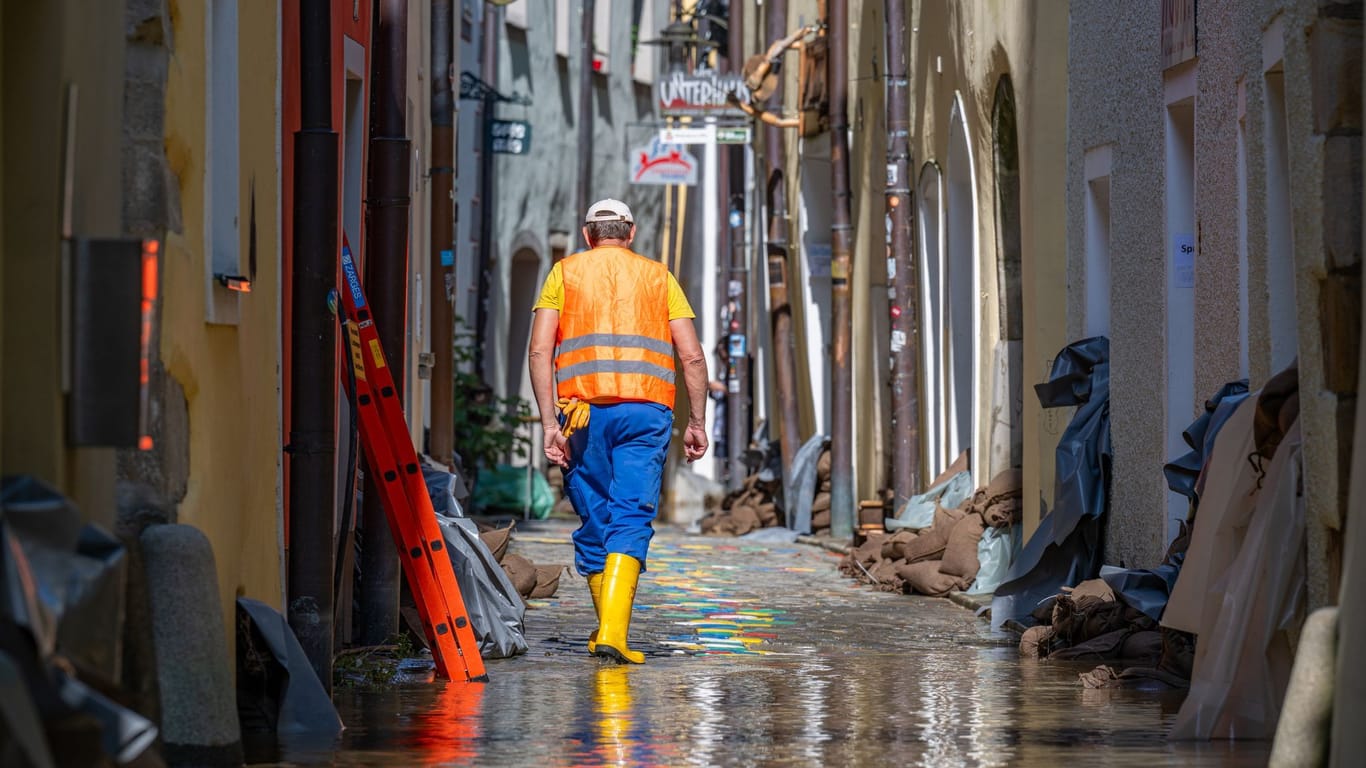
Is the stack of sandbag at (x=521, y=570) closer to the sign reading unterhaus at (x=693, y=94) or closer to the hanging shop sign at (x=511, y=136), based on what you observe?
the sign reading unterhaus at (x=693, y=94)

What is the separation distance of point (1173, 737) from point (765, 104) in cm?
1793

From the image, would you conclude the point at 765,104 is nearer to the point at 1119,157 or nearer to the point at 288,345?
the point at 1119,157

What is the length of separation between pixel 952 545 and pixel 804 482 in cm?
838

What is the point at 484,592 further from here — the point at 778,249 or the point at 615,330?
the point at 778,249

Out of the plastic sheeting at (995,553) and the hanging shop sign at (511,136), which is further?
Answer: the hanging shop sign at (511,136)

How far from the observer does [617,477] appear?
364 inches

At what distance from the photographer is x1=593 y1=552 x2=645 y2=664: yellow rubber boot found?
902 centimetres

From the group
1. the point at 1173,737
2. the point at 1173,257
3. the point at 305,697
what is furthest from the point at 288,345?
the point at 1173,257

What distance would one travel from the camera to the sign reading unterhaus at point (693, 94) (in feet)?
76.6

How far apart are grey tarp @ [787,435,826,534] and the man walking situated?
11903mm

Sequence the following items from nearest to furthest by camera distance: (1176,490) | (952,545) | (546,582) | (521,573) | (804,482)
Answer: (1176,490)
(521,573)
(546,582)
(952,545)
(804,482)

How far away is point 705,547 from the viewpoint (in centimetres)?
1917

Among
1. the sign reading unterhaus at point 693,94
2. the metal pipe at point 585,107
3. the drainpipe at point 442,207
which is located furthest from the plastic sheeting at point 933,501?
the metal pipe at point 585,107

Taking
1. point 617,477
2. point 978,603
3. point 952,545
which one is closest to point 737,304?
point 952,545
